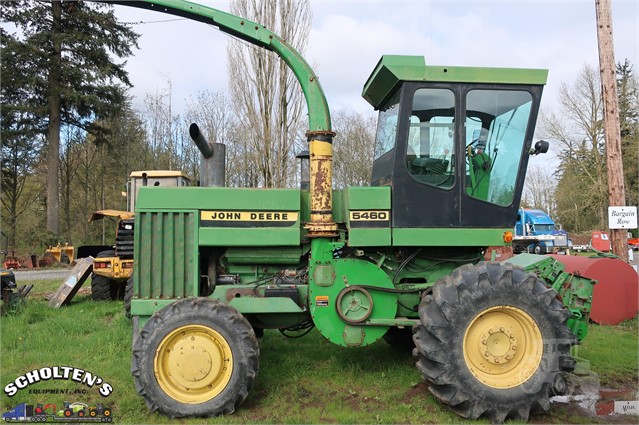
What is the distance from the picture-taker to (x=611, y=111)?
8.78 m

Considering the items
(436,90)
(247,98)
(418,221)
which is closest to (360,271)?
(418,221)

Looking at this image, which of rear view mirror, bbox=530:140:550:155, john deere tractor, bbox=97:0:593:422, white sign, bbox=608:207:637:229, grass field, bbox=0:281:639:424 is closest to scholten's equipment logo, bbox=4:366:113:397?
grass field, bbox=0:281:639:424

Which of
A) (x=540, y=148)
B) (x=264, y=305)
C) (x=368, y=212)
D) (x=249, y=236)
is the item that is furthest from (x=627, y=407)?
(x=249, y=236)

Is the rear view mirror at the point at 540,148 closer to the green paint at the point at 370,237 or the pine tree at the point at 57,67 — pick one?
the green paint at the point at 370,237

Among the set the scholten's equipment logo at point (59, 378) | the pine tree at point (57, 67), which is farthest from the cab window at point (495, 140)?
the pine tree at point (57, 67)

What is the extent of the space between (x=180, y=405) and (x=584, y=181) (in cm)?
3438

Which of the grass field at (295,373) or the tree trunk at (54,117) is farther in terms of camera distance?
the tree trunk at (54,117)

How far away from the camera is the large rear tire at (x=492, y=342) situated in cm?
411

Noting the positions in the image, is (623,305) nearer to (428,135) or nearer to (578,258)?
(578,258)

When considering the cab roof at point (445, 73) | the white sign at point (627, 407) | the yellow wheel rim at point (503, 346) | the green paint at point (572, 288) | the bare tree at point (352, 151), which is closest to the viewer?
the yellow wheel rim at point (503, 346)

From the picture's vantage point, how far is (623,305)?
7.87 m

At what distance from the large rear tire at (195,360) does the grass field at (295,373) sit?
18 centimetres

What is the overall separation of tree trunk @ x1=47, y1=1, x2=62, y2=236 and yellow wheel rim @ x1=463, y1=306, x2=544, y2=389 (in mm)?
21943

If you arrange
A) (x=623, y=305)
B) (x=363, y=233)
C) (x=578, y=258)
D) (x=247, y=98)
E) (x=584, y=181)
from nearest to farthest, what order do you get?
(x=363, y=233), (x=623, y=305), (x=578, y=258), (x=247, y=98), (x=584, y=181)
